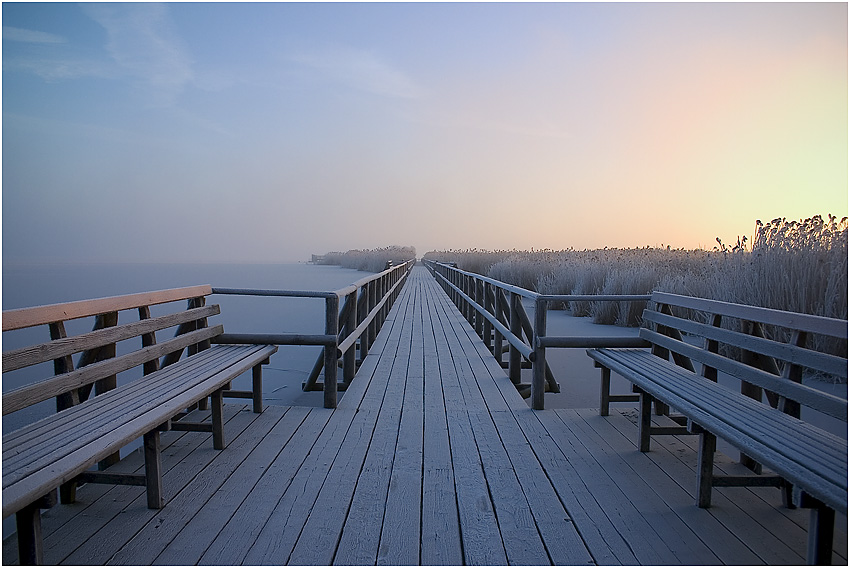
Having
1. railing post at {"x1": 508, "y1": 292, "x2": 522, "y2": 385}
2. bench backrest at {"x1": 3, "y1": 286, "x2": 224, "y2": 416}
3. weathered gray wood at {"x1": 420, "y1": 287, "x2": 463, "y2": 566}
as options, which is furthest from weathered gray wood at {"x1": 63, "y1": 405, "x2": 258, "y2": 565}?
railing post at {"x1": 508, "y1": 292, "x2": 522, "y2": 385}

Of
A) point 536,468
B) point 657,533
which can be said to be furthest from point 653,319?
point 657,533

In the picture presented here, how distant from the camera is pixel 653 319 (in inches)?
146

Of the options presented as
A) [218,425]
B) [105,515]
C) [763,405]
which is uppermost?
[763,405]

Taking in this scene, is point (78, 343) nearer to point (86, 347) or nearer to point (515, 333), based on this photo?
point (86, 347)

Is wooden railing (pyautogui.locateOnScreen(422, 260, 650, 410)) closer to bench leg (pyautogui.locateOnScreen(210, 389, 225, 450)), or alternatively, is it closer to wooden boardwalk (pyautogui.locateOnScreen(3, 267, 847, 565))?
wooden boardwalk (pyautogui.locateOnScreen(3, 267, 847, 565))

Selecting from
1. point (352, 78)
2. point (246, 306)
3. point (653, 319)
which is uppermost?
point (352, 78)

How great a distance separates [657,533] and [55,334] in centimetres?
264

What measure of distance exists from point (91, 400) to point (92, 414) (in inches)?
10.2

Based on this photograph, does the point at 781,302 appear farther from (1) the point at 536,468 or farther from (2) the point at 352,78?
(2) the point at 352,78

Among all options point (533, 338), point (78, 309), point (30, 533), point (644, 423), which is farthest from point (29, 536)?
point (533, 338)

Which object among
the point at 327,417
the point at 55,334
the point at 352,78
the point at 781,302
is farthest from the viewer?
the point at 352,78

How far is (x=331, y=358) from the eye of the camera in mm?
3859

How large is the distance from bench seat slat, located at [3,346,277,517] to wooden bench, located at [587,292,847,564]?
7.30ft

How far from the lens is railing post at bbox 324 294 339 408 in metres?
3.80
